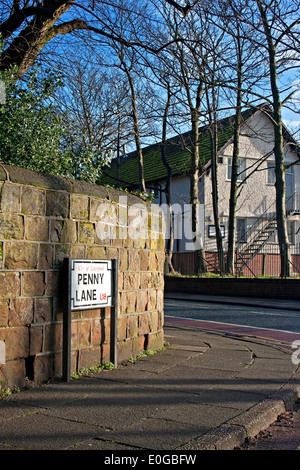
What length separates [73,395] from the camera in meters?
5.05

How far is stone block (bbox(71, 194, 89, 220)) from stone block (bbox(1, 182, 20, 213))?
83 cm

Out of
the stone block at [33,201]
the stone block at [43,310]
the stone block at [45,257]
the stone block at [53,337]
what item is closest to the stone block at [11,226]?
the stone block at [33,201]

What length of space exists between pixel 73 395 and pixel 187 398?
1.10 metres

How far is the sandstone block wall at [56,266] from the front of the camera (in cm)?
516

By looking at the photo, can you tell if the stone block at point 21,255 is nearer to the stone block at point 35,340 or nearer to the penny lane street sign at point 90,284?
the penny lane street sign at point 90,284

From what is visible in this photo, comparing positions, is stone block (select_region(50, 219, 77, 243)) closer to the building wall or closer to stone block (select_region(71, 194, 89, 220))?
stone block (select_region(71, 194, 89, 220))

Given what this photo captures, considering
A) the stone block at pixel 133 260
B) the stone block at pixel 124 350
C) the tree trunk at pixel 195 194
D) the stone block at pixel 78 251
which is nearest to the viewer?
the stone block at pixel 78 251

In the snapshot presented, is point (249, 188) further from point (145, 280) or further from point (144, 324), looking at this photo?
point (144, 324)

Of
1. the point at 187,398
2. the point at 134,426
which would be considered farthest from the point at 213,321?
the point at 134,426

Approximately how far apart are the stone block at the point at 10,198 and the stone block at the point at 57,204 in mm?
430

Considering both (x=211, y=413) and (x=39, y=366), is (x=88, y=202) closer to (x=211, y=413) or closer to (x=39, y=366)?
(x=39, y=366)

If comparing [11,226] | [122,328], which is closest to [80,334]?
[122,328]

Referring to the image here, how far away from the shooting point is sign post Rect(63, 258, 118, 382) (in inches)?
220

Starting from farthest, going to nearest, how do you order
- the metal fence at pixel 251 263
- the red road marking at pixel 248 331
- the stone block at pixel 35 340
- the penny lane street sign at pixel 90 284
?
the metal fence at pixel 251 263 → the red road marking at pixel 248 331 → the penny lane street sign at pixel 90 284 → the stone block at pixel 35 340
